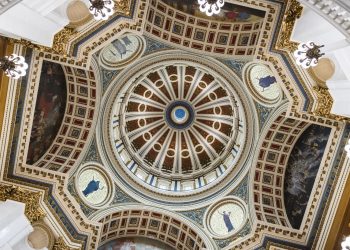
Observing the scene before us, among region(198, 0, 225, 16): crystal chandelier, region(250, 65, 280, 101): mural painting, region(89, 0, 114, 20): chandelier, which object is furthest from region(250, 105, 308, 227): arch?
region(89, 0, 114, 20): chandelier

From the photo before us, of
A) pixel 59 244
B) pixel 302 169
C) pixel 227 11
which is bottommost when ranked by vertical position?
pixel 59 244

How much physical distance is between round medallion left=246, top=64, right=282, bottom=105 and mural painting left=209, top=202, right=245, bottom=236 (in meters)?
3.66

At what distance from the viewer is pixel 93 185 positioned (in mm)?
18938

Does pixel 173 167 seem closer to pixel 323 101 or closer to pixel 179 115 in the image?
pixel 179 115

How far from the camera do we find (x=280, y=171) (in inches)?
747

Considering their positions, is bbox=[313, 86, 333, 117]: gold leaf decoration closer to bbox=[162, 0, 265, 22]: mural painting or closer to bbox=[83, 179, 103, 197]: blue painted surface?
bbox=[162, 0, 265, 22]: mural painting

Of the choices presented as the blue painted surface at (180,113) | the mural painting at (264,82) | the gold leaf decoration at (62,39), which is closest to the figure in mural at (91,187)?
the gold leaf decoration at (62,39)

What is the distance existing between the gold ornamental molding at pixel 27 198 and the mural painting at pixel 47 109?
1611 mm

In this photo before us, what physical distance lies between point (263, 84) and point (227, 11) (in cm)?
302

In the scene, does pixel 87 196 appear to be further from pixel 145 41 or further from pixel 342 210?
pixel 342 210

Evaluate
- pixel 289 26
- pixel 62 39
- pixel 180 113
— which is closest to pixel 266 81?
pixel 289 26

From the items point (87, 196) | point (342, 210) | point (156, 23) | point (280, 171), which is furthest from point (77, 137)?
point (342, 210)

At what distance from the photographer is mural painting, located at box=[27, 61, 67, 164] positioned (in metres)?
17.0

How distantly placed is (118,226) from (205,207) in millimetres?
3019
